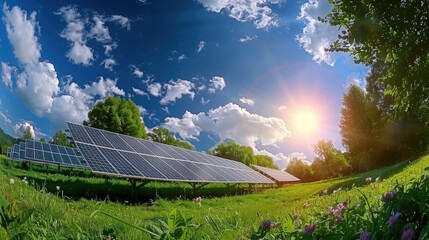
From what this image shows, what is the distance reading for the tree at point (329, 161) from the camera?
49931mm

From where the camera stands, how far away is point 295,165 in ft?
219

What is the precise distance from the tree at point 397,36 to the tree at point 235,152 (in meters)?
62.7

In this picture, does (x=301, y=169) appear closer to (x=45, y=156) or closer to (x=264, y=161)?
(x=264, y=161)

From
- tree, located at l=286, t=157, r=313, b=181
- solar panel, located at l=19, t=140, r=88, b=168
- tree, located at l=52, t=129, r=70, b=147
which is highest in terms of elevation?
tree, located at l=52, t=129, r=70, b=147

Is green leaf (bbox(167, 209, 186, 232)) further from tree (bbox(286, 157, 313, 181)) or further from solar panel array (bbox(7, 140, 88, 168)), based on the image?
tree (bbox(286, 157, 313, 181))

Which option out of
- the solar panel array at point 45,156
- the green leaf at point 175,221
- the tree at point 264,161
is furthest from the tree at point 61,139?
the green leaf at point 175,221

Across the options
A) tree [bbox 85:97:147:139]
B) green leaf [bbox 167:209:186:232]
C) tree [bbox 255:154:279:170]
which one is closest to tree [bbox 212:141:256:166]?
tree [bbox 255:154:279:170]

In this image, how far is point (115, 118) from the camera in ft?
136

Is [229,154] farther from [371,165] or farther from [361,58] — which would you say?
[361,58]

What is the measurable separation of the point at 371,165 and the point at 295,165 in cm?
2714

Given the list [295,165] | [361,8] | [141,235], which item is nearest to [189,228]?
[141,235]

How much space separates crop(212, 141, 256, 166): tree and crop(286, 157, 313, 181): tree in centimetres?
1068

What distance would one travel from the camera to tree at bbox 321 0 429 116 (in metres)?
5.55

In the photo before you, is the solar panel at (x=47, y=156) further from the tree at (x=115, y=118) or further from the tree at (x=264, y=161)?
the tree at (x=264, y=161)
